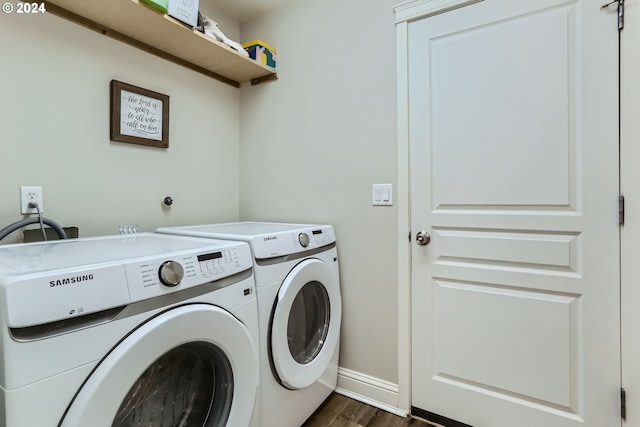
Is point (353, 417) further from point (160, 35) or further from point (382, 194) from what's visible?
point (160, 35)

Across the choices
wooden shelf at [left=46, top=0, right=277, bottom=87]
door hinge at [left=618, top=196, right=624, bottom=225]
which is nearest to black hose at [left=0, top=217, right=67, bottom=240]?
wooden shelf at [left=46, top=0, right=277, bottom=87]

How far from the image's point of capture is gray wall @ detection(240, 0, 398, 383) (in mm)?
1684

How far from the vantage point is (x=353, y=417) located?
1596 mm

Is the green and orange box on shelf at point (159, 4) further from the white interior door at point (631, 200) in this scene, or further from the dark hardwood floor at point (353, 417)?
the dark hardwood floor at point (353, 417)

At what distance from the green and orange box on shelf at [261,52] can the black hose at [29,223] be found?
1.32 meters

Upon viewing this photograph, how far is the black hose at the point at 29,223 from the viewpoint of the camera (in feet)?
3.84

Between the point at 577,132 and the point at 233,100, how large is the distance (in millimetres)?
1877

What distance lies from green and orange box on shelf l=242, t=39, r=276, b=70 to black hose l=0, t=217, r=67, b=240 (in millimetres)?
1321

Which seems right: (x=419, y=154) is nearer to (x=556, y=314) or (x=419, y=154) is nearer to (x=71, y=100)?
(x=556, y=314)

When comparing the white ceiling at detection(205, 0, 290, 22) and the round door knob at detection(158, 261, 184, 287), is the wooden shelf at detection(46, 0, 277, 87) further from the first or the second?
the round door knob at detection(158, 261, 184, 287)

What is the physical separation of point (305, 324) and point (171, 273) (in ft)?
2.84

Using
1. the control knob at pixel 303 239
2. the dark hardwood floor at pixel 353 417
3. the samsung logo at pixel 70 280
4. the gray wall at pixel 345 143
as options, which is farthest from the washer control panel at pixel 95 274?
the dark hardwood floor at pixel 353 417

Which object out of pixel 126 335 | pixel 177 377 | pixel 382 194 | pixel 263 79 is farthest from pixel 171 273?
pixel 263 79

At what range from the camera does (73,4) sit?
4.39ft
